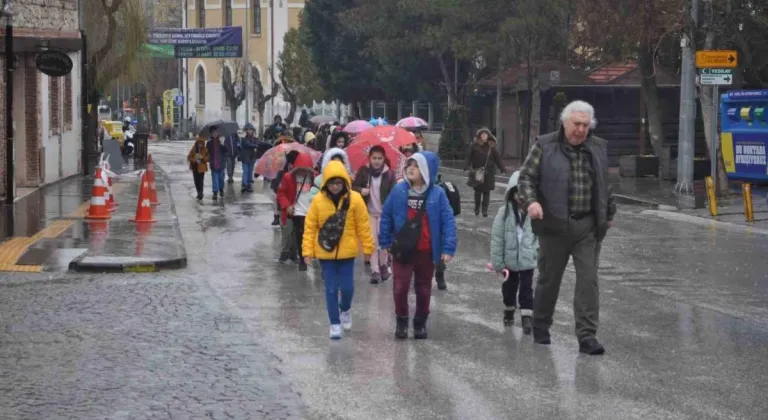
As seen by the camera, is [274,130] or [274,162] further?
[274,130]

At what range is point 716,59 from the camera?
1001 inches

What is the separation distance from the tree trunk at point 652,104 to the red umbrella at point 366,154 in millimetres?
19210

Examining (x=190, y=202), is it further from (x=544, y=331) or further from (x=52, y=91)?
(x=544, y=331)

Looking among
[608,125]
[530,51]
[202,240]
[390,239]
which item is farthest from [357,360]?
[608,125]

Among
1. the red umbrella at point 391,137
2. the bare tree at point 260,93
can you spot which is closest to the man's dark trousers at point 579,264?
the red umbrella at point 391,137

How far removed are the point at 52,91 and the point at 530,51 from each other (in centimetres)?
1430

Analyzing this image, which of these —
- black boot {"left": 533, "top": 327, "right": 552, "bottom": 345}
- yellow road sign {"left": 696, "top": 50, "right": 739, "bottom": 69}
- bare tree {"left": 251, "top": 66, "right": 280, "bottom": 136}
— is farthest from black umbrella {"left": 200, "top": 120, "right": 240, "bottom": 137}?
bare tree {"left": 251, "top": 66, "right": 280, "bottom": 136}

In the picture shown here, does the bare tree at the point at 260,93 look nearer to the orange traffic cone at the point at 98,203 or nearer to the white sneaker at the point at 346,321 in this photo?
the orange traffic cone at the point at 98,203

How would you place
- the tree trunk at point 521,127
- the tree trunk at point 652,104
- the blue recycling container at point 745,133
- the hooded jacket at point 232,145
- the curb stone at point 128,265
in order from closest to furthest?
the curb stone at point 128,265
the hooded jacket at point 232,145
the blue recycling container at point 745,133
the tree trunk at point 652,104
the tree trunk at point 521,127

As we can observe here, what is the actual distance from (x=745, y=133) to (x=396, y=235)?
68.4ft

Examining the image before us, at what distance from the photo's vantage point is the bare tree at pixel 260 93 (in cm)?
7575

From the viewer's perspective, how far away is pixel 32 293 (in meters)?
13.6

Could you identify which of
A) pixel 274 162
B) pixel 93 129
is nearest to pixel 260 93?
pixel 93 129

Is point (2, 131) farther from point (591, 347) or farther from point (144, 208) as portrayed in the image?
point (591, 347)
